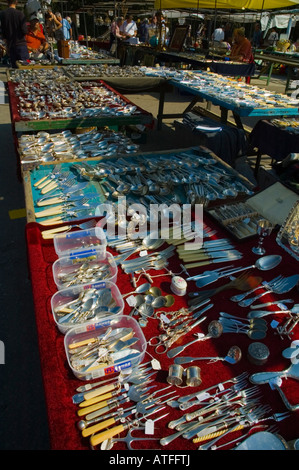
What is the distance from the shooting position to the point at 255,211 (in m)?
1.84

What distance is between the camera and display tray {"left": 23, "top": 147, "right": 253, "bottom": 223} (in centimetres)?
202

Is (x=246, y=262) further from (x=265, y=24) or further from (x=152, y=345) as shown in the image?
(x=265, y=24)

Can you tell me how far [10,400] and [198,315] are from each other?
4.01 ft

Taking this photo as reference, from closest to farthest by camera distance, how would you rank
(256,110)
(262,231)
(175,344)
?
(175,344) < (262,231) < (256,110)

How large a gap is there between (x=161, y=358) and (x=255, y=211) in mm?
1111

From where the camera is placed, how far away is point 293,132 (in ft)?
11.0

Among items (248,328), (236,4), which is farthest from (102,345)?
(236,4)

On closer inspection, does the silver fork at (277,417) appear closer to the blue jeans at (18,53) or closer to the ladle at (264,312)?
the ladle at (264,312)

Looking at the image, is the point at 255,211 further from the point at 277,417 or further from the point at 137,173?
the point at 277,417

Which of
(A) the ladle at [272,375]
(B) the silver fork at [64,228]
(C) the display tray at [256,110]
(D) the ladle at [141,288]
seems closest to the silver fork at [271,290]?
(A) the ladle at [272,375]

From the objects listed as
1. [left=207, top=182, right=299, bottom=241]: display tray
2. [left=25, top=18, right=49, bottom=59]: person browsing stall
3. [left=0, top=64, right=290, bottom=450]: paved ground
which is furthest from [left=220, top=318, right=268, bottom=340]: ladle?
[left=25, top=18, right=49, bottom=59]: person browsing stall

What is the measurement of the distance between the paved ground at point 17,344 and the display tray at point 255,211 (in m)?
1.45

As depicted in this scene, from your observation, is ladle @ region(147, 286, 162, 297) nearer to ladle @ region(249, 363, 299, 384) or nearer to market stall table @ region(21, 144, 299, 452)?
market stall table @ region(21, 144, 299, 452)

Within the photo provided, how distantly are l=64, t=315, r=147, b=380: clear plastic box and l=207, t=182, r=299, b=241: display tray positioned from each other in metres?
0.83
